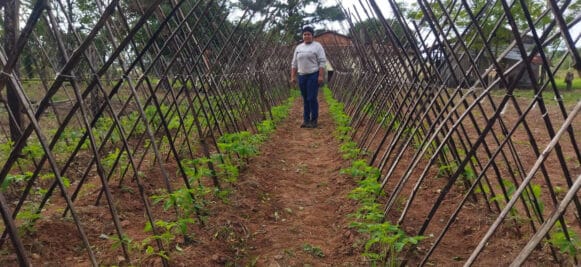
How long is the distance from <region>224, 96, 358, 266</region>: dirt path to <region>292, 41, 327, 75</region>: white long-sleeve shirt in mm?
2046

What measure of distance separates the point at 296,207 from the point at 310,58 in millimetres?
4803

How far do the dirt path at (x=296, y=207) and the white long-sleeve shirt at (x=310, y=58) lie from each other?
2.05 meters

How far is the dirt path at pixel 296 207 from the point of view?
317 centimetres

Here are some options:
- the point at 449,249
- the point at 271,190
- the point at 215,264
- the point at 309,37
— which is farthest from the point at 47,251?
the point at 309,37

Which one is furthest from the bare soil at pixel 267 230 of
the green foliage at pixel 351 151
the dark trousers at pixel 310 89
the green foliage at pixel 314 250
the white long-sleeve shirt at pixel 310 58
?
the white long-sleeve shirt at pixel 310 58

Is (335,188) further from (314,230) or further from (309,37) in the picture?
(309,37)

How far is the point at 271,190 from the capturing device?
4844mm

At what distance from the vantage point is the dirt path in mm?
3170

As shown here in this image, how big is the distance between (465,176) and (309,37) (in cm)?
532

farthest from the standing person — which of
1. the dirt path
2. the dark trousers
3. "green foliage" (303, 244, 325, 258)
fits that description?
"green foliage" (303, 244, 325, 258)

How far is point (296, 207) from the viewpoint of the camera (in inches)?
170

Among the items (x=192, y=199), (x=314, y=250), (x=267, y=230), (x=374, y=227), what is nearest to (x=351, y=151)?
(x=267, y=230)

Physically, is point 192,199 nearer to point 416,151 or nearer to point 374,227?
point 374,227

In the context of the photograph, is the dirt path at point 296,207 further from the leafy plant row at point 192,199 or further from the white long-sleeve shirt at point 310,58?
the white long-sleeve shirt at point 310,58
